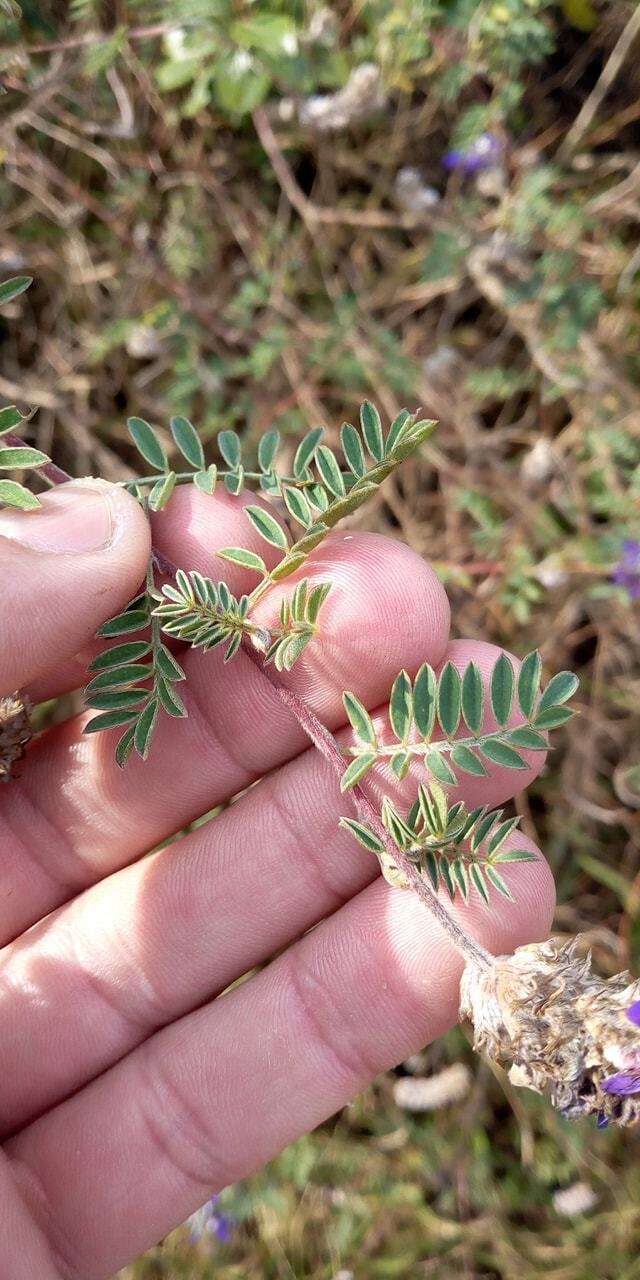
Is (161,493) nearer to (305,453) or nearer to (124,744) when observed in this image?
(305,453)

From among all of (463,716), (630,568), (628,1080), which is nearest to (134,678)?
(463,716)

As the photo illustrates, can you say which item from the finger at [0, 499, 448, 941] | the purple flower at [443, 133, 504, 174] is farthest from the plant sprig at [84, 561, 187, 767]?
the purple flower at [443, 133, 504, 174]

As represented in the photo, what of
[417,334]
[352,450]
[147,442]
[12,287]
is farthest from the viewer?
[417,334]

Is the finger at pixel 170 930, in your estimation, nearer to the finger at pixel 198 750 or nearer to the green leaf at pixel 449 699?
the finger at pixel 198 750

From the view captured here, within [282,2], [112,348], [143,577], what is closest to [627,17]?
[282,2]

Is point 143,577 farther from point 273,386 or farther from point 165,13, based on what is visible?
point 165,13

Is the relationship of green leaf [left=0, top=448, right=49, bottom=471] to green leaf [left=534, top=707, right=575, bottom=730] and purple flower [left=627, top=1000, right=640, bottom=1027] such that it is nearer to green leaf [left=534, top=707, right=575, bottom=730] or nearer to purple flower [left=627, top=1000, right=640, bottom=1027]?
green leaf [left=534, top=707, right=575, bottom=730]
